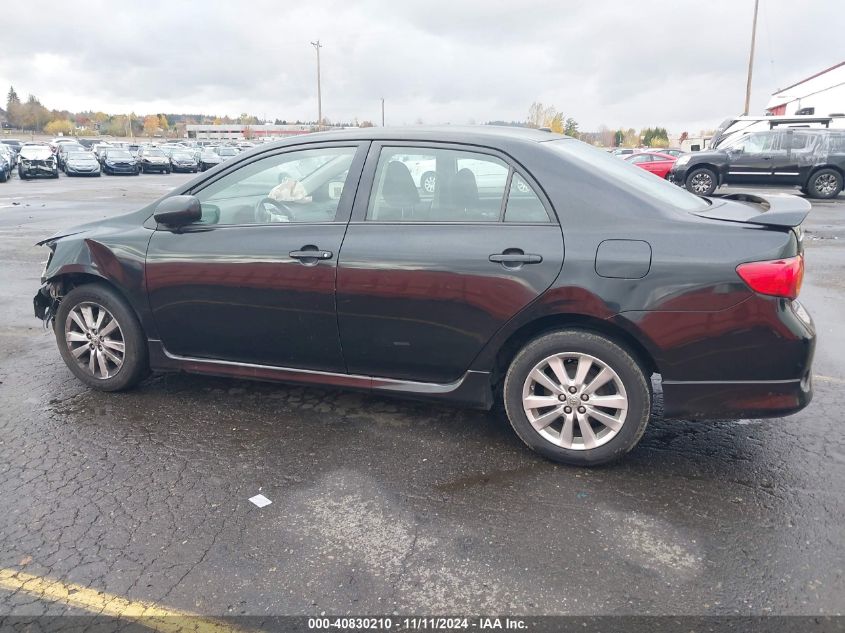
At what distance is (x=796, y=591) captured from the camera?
8.52 feet

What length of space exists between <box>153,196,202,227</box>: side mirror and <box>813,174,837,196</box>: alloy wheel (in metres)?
18.6

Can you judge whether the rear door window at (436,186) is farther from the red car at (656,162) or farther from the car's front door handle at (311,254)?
the red car at (656,162)

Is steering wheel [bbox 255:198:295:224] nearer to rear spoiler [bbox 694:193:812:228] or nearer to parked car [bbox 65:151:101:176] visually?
rear spoiler [bbox 694:193:812:228]

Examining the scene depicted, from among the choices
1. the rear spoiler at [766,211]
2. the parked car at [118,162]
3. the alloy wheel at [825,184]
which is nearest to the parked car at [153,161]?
the parked car at [118,162]

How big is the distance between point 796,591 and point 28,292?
772 centimetres

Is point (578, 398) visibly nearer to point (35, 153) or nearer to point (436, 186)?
point (436, 186)

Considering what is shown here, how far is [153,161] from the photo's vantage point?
37.2m

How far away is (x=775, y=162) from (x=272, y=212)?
695 inches

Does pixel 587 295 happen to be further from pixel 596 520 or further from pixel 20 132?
pixel 20 132

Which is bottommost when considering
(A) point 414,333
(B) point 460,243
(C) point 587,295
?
(A) point 414,333

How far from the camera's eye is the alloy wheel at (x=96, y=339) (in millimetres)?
4453

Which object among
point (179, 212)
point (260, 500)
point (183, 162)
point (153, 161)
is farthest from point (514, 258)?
point (183, 162)

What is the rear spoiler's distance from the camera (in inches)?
129

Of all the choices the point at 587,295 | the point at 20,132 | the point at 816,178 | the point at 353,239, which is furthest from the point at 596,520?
the point at 20,132
